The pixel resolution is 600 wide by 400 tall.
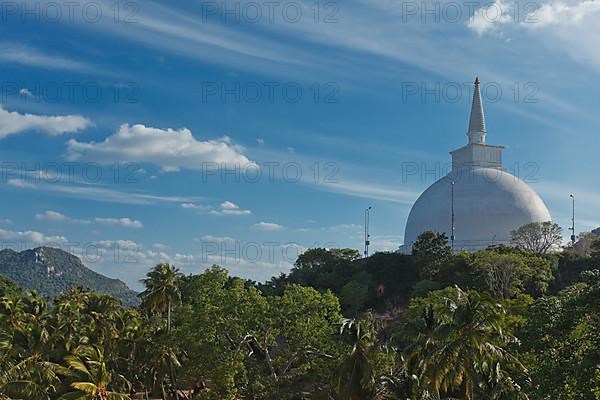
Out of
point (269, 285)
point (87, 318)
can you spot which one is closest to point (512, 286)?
point (269, 285)

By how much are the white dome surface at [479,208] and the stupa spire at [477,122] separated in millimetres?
4719

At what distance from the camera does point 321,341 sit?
40938 mm

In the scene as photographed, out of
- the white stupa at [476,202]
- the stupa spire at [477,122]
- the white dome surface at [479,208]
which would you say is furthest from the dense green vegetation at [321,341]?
the stupa spire at [477,122]

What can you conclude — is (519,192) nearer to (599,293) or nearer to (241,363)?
(241,363)

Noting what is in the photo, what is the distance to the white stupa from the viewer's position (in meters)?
90.4

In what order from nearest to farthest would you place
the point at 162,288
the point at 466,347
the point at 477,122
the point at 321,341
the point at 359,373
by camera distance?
the point at 466,347 < the point at 359,373 < the point at 321,341 < the point at 162,288 < the point at 477,122

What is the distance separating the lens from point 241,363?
39.3m

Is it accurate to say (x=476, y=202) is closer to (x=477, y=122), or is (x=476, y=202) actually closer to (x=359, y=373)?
(x=477, y=122)

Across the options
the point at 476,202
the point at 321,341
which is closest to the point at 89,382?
the point at 321,341

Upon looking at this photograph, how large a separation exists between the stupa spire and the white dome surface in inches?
186

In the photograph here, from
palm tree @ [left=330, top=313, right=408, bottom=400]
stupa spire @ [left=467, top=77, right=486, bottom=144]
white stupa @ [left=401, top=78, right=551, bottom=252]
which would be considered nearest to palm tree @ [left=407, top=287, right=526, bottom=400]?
palm tree @ [left=330, top=313, right=408, bottom=400]

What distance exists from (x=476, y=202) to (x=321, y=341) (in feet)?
184

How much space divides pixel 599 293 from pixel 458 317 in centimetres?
507

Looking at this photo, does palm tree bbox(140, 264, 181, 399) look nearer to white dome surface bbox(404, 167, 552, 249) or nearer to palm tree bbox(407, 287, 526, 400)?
palm tree bbox(407, 287, 526, 400)
